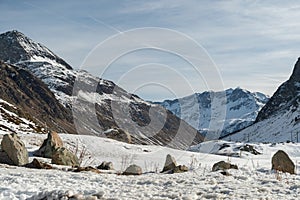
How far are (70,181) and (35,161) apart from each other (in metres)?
8.42

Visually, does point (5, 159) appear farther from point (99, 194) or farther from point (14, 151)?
point (99, 194)

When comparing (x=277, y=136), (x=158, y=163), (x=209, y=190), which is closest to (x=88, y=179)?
(x=209, y=190)

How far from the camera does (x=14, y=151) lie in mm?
24484

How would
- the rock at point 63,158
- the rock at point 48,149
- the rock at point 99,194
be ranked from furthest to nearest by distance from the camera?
1. the rock at point 48,149
2. the rock at point 63,158
3. the rock at point 99,194

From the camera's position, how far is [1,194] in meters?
12.3

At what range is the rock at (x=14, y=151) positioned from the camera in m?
24.3

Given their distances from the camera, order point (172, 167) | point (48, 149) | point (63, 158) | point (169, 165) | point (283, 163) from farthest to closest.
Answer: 1. point (48, 149)
2. point (63, 158)
3. point (169, 165)
4. point (172, 167)
5. point (283, 163)

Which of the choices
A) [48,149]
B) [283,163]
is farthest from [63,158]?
[283,163]

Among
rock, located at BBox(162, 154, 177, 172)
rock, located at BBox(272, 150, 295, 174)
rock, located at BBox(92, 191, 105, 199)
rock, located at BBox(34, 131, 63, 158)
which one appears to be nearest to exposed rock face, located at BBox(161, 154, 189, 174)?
rock, located at BBox(162, 154, 177, 172)

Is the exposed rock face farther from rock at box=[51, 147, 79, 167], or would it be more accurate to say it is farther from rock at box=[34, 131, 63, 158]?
rock at box=[34, 131, 63, 158]

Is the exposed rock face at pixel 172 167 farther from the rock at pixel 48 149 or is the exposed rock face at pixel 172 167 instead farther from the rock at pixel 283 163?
the rock at pixel 48 149

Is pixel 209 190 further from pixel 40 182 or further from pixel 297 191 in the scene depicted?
pixel 40 182

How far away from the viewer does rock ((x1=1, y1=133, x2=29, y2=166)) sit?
2427 cm

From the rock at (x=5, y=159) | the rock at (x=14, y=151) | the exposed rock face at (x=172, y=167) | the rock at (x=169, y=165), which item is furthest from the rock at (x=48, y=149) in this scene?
the exposed rock face at (x=172, y=167)
